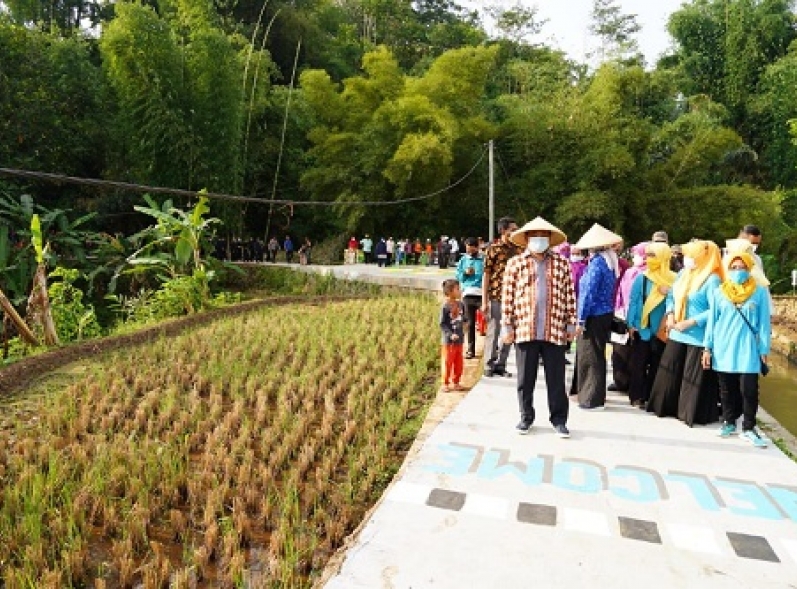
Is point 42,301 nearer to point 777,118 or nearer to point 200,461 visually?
point 200,461

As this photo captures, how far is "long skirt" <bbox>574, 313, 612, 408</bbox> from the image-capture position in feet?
13.9

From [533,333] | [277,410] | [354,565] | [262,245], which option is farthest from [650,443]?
[262,245]

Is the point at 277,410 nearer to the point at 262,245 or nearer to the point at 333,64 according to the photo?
the point at 262,245

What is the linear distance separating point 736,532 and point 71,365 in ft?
18.2

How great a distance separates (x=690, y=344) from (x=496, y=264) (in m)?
1.63

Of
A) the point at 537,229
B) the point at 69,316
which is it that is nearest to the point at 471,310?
the point at 537,229

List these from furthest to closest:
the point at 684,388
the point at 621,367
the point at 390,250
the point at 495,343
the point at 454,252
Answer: the point at 390,250 < the point at 454,252 < the point at 495,343 < the point at 621,367 < the point at 684,388

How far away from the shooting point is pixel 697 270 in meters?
4.10

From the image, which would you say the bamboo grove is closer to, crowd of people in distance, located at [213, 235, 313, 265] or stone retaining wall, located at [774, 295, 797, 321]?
crowd of people in distance, located at [213, 235, 313, 265]

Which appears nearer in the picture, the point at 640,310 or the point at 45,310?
the point at 640,310

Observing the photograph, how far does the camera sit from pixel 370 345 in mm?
6523

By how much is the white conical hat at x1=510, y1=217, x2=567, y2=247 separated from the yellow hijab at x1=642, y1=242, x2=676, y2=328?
0.93 m

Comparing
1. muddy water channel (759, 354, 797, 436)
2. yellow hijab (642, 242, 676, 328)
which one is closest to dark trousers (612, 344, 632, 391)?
yellow hijab (642, 242, 676, 328)

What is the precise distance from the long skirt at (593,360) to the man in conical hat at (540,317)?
52 cm
